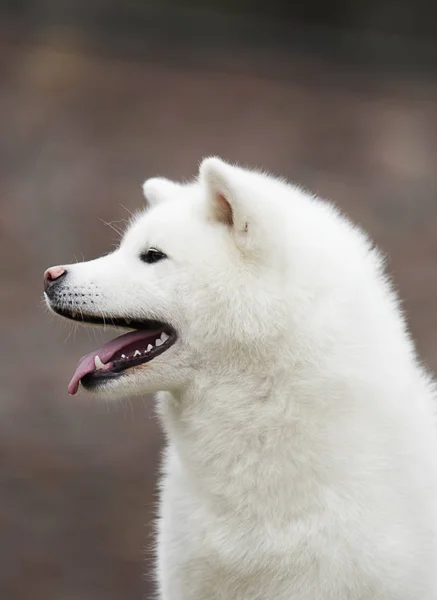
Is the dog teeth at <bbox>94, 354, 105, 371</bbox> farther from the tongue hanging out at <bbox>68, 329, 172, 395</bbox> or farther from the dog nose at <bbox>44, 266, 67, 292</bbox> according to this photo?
the dog nose at <bbox>44, 266, 67, 292</bbox>

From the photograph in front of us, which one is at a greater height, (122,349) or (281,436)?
(122,349)

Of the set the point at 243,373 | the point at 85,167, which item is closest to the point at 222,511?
the point at 243,373

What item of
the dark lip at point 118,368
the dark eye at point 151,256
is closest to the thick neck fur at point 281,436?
the dark lip at point 118,368

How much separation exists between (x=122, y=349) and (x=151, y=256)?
307 millimetres

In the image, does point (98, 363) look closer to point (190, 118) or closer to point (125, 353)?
point (125, 353)

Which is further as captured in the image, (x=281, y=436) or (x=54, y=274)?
(x=54, y=274)

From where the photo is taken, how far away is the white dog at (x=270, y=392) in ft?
9.52

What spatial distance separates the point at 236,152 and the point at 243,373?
18.8ft

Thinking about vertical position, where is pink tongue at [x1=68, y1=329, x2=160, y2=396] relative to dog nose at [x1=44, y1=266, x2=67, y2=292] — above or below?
below

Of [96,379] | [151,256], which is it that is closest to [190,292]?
[151,256]

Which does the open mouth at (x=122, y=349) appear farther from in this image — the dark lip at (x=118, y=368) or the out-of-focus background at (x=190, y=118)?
the out-of-focus background at (x=190, y=118)

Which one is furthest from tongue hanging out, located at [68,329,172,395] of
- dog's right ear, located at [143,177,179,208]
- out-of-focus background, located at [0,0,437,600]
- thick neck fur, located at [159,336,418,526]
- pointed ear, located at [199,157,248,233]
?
out-of-focus background, located at [0,0,437,600]

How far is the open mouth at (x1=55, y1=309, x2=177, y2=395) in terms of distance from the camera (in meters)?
3.07

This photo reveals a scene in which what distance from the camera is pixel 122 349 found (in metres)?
3.14
